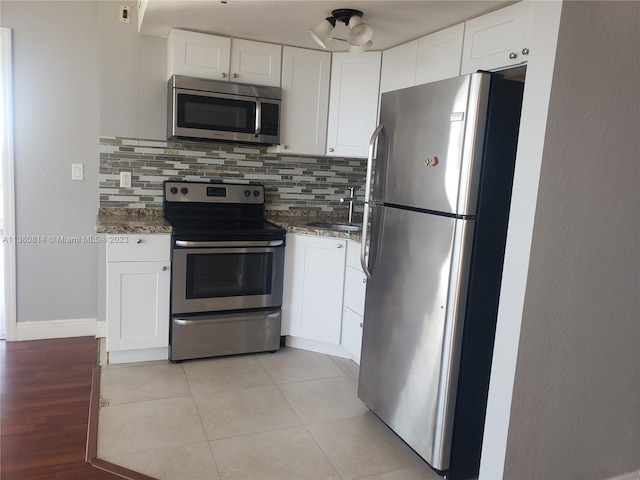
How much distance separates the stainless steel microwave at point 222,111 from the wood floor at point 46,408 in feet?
5.08

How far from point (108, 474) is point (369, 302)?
1.37m

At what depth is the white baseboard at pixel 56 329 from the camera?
3484mm

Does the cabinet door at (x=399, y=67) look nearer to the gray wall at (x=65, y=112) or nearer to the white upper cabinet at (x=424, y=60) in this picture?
the white upper cabinet at (x=424, y=60)

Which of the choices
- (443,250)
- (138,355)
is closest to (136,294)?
(138,355)

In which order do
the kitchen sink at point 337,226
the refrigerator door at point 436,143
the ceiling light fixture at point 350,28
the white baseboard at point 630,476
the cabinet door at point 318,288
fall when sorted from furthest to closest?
1. the kitchen sink at point 337,226
2. the cabinet door at point 318,288
3. the ceiling light fixture at point 350,28
4. the white baseboard at point 630,476
5. the refrigerator door at point 436,143

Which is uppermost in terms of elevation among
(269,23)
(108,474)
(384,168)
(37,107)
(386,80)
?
(269,23)

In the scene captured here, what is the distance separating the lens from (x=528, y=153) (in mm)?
1754

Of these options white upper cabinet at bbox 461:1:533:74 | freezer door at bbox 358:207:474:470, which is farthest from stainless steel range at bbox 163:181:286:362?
white upper cabinet at bbox 461:1:533:74

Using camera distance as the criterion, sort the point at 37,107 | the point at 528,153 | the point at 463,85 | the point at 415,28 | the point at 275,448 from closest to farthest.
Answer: the point at 528,153
the point at 463,85
the point at 275,448
the point at 415,28
the point at 37,107

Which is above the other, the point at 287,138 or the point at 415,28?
the point at 415,28

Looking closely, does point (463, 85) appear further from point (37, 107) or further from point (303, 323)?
point (37, 107)

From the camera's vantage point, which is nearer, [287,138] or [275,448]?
[275,448]

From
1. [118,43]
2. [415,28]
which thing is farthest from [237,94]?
[415,28]

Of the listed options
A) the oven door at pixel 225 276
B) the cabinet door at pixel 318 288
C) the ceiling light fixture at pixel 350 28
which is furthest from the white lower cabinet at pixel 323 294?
the ceiling light fixture at pixel 350 28
